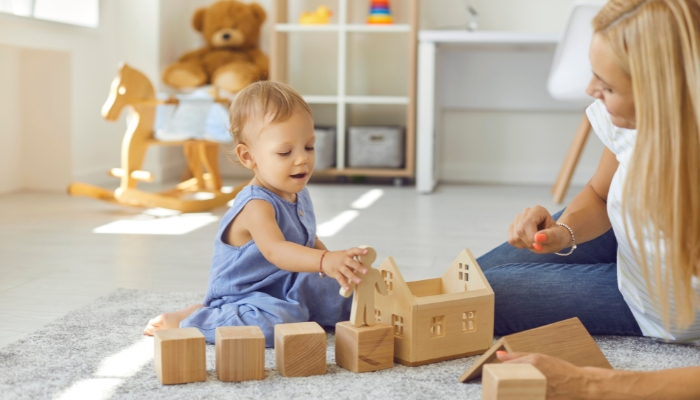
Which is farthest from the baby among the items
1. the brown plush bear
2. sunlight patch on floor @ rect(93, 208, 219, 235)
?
the brown plush bear

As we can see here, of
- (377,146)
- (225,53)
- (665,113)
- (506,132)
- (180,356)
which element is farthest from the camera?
(506,132)

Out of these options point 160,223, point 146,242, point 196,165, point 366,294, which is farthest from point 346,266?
point 196,165

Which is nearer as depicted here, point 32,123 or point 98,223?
point 98,223

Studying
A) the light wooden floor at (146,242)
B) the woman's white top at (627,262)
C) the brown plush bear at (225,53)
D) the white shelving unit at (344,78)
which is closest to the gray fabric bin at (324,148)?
the white shelving unit at (344,78)

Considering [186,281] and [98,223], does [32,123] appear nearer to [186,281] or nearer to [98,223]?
[98,223]

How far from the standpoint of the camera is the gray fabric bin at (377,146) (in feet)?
10.7

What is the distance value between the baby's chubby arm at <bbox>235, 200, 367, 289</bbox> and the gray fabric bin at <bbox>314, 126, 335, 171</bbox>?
6.86 feet

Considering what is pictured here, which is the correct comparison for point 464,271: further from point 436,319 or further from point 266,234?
point 266,234

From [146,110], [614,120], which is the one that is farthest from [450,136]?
[614,120]

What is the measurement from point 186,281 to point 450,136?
2218 mm

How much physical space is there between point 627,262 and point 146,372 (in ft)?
2.26

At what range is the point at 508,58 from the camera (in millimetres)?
3418

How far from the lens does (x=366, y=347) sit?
3.24 ft

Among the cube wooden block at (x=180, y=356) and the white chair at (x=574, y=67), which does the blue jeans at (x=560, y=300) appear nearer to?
the cube wooden block at (x=180, y=356)
